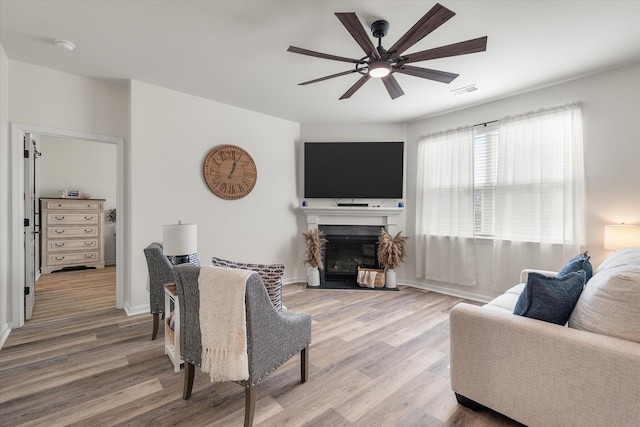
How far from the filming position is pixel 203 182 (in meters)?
3.90

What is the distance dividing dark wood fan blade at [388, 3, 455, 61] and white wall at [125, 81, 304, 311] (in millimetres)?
2779

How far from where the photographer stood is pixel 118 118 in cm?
353

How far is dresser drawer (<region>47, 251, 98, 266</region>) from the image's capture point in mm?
5492

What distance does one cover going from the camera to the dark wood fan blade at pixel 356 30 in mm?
1784

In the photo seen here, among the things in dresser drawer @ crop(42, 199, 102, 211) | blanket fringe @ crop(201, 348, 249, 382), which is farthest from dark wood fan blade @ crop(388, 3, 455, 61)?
dresser drawer @ crop(42, 199, 102, 211)

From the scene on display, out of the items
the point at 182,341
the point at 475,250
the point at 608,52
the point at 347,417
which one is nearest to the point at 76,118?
the point at 182,341

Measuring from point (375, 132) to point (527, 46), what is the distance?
2.49m

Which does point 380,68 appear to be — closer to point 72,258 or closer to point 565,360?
point 565,360

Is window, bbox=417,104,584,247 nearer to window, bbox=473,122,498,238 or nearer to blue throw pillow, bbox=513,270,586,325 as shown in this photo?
window, bbox=473,122,498,238

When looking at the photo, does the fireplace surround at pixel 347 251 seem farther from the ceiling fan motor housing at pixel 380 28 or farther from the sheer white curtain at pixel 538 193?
the ceiling fan motor housing at pixel 380 28

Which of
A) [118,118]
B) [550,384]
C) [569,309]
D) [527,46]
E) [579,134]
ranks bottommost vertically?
[550,384]

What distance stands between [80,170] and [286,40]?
20.3 ft

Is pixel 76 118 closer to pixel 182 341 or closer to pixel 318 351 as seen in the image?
pixel 182 341

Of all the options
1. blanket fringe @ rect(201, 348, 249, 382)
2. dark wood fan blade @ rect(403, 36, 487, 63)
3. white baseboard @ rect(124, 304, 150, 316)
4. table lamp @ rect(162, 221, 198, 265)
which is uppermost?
dark wood fan blade @ rect(403, 36, 487, 63)
